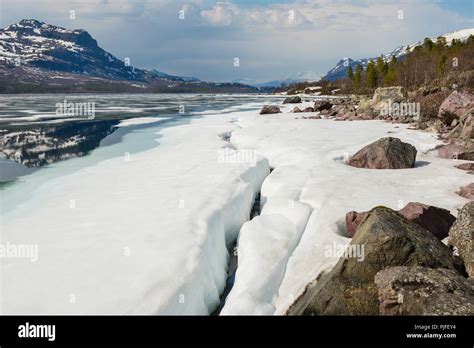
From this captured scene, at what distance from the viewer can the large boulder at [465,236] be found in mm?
9195

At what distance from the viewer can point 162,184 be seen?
1716cm

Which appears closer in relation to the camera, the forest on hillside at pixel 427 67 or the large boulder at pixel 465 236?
the large boulder at pixel 465 236

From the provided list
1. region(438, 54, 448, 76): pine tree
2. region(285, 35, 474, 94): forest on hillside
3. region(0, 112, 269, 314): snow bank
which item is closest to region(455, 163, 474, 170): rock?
region(0, 112, 269, 314): snow bank

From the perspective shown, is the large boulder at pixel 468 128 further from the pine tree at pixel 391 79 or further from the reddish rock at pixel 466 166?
the pine tree at pixel 391 79

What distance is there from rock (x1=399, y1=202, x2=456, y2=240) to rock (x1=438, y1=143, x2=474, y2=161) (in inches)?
455

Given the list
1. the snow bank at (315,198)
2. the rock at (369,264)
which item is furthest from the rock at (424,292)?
the snow bank at (315,198)

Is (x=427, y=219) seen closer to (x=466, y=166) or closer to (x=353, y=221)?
(x=353, y=221)

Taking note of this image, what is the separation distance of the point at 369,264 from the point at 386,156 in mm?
12319

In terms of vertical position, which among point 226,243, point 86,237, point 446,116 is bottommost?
point 226,243

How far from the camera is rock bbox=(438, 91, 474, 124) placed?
31078 millimetres

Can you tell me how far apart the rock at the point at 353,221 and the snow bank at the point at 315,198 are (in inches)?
11.1

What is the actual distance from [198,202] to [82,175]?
8.18 m
